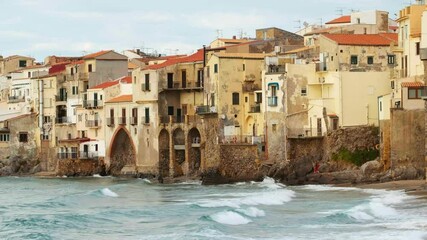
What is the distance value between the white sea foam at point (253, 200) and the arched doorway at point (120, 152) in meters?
21.1

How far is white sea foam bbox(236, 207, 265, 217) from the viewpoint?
49516 mm

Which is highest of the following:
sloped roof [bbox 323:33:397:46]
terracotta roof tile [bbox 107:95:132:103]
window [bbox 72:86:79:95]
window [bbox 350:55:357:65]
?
sloped roof [bbox 323:33:397:46]

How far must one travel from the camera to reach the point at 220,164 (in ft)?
221

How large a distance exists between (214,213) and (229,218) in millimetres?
1703

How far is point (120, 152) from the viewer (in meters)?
79.2

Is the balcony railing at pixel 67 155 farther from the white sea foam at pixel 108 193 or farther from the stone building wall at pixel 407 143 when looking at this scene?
the stone building wall at pixel 407 143

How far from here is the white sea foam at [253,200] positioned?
54062mm

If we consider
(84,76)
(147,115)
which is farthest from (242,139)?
(84,76)

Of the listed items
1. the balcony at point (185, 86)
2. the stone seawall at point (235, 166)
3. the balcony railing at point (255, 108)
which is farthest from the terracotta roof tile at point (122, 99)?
the stone seawall at point (235, 166)

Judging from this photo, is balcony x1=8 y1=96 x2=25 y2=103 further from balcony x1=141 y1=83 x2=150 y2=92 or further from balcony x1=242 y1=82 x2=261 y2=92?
balcony x1=242 y1=82 x2=261 y2=92

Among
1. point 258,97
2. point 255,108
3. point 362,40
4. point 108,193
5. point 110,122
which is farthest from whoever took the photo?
point 110,122

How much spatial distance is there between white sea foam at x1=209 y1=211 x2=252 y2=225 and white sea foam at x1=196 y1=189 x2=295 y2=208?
403 cm

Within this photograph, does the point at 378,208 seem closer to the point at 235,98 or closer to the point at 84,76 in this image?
the point at 235,98

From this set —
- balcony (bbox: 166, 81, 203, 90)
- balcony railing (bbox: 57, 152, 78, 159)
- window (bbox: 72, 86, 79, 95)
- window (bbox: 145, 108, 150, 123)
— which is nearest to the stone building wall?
balcony (bbox: 166, 81, 203, 90)
